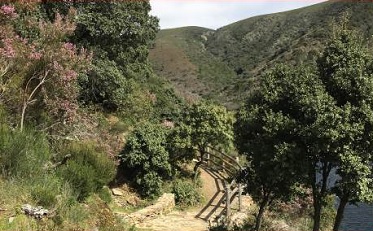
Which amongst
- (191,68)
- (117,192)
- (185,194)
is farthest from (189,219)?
(191,68)

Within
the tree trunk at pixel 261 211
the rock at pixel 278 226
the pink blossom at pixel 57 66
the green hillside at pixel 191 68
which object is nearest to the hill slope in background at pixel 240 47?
the green hillside at pixel 191 68

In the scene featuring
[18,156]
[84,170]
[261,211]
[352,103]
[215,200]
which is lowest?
[215,200]

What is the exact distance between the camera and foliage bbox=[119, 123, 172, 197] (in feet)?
55.9

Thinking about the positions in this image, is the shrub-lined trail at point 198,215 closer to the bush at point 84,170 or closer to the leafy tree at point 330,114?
the leafy tree at point 330,114

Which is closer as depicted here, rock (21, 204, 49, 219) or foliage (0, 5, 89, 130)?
rock (21, 204, 49, 219)

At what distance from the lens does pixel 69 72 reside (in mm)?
11469

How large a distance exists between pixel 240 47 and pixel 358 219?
107630mm

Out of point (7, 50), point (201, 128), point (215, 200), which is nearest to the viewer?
point (7, 50)

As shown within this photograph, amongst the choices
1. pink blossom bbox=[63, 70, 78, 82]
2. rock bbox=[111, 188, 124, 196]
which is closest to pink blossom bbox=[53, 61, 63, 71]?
pink blossom bbox=[63, 70, 78, 82]

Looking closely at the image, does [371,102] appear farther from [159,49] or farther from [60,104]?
[159,49]

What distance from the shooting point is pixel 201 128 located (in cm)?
1942

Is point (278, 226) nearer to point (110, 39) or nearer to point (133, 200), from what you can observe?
point (133, 200)

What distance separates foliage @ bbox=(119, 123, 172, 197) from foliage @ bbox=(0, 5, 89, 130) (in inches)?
203

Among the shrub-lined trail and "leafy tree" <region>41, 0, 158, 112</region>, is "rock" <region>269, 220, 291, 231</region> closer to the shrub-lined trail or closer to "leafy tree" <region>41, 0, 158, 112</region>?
the shrub-lined trail
